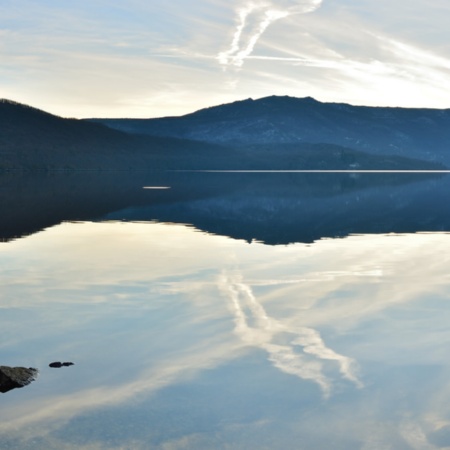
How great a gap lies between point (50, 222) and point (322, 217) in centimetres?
2209

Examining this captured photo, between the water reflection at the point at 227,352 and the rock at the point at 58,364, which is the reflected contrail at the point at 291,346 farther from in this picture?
the rock at the point at 58,364

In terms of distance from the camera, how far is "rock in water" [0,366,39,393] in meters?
16.2

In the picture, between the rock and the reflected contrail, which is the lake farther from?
the rock

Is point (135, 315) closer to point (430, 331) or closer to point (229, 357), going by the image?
point (229, 357)

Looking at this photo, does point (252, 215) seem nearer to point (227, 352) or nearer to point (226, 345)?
point (226, 345)

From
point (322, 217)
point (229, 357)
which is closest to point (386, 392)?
point (229, 357)

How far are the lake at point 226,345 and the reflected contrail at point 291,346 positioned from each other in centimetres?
7

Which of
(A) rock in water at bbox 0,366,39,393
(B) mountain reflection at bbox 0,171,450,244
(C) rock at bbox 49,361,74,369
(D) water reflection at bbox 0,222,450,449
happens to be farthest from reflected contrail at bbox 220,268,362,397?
(B) mountain reflection at bbox 0,171,450,244

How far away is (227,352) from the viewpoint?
19078 millimetres

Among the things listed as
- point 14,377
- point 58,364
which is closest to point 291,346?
point 58,364

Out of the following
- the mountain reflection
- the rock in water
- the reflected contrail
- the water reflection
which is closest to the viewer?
the water reflection

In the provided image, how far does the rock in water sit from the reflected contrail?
18.4 feet

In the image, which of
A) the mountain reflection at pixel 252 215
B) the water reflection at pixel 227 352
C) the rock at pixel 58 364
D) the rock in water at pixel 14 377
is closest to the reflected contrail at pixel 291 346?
the water reflection at pixel 227 352

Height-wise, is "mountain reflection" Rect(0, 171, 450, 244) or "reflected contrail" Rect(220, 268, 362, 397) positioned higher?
"mountain reflection" Rect(0, 171, 450, 244)
